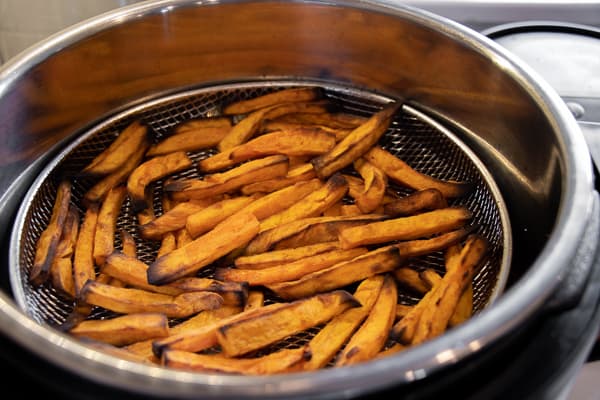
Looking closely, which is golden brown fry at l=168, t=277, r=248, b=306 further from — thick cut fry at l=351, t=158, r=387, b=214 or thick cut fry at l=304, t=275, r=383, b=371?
thick cut fry at l=351, t=158, r=387, b=214

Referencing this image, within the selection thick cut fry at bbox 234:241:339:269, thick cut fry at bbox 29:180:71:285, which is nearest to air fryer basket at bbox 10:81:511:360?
thick cut fry at bbox 29:180:71:285

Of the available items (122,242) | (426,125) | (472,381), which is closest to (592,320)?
(472,381)

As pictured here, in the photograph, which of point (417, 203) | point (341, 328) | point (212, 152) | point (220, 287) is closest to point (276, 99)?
point (212, 152)

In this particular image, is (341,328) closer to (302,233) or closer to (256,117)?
(302,233)

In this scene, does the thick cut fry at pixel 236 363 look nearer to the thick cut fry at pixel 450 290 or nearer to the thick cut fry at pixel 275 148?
the thick cut fry at pixel 450 290

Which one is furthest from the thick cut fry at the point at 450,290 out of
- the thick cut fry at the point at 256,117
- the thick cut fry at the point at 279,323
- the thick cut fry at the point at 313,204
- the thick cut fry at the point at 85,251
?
the thick cut fry at the point at 85,251

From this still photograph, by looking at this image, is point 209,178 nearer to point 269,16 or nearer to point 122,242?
point 122,242
